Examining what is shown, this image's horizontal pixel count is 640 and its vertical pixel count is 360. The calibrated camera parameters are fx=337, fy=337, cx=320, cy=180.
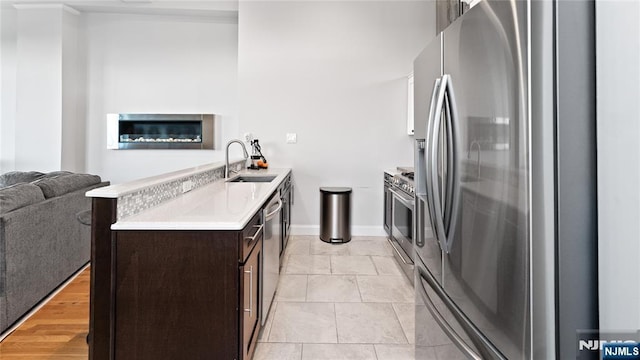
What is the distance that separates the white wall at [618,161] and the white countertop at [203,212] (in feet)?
3.92

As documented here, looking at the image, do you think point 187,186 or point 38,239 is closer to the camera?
point 187,186

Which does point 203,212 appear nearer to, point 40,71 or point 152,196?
Result: point 152,196

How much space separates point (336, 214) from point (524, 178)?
3.26m

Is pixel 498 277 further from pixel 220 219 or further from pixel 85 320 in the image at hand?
pixel 85 320

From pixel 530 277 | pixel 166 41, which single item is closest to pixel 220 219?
pixel 530 277

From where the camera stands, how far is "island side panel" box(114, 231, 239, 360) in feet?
4.50

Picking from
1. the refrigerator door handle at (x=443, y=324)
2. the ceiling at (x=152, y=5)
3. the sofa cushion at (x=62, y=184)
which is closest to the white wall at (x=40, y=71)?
the ceiling at (x=152, y=5)

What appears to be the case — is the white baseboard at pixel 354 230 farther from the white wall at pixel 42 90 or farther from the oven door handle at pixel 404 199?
the white wall at pixel 42 90

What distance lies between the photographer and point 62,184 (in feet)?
9.27

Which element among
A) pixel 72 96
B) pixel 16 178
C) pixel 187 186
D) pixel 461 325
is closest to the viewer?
pixel 461 325

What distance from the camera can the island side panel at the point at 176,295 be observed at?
4.50 ft

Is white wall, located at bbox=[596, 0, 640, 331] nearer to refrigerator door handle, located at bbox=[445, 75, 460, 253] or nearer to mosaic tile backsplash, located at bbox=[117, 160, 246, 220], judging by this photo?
refrigerator door handle, located at bbox=[445, 75, 460, 253]

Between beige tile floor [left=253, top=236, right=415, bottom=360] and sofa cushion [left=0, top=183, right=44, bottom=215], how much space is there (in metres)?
1.85

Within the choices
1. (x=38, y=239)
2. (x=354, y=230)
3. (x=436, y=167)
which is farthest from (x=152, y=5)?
(x=436, y=167)
